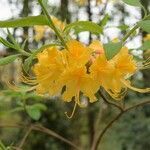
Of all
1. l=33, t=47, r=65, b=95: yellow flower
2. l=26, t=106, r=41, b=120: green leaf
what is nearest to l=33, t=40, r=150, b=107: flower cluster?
l=33, t=47, r=65, b=95: yellow flower

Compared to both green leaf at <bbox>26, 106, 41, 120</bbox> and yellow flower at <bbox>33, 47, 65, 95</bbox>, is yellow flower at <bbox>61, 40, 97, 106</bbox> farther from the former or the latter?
green leaf at <bbox>26, 106, 41, 120</bbox>

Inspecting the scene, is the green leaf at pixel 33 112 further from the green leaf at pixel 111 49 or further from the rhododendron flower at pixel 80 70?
the green leaf at pixel 111 49

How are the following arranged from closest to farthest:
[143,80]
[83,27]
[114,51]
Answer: [114,51], [83,27], [143,80]

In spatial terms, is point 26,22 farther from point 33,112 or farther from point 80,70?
point 33,112

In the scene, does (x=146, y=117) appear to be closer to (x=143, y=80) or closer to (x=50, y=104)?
(x=143, y=80)

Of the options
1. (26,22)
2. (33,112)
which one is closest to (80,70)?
(26,22)

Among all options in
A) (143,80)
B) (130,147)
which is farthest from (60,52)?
(130,147)
